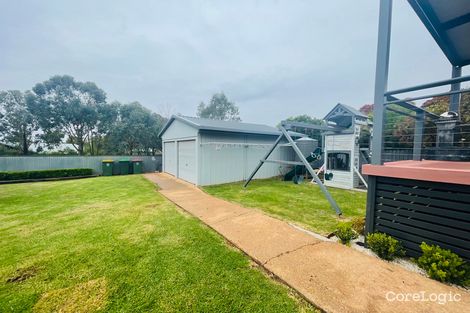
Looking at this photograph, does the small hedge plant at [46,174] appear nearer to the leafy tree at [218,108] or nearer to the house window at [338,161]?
the house window at [338,161]

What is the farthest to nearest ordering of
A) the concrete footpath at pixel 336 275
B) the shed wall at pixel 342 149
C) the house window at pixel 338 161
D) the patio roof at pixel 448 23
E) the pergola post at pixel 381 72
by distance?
the house window at pixel 338 161
the shed wall at pixel 342 149
the patio roof at pixel 448 23
the pergola post at pixel 381 72
the concrete footpath at pixel 336 275

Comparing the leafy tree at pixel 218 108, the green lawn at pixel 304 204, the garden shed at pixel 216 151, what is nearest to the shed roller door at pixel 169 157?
the garden shed at pixel 216 151

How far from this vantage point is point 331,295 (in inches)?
80.4

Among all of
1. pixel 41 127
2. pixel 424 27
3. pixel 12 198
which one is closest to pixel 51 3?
pixel 12 198

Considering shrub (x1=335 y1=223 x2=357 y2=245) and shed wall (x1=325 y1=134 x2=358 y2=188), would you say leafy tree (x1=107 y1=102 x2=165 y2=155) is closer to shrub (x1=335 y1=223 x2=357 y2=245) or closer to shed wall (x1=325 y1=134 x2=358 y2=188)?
shed wall (x1=325 y1=134 x2=358 y2=188)

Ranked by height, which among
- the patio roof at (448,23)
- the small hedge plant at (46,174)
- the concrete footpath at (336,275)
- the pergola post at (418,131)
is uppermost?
the patio roof at (448,23)

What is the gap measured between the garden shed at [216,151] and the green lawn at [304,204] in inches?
61.0

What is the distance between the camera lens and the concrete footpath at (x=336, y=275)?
76.0 inches

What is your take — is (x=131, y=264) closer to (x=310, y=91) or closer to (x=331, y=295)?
(x=331, y=295)

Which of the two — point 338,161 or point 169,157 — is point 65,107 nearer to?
point 169,157

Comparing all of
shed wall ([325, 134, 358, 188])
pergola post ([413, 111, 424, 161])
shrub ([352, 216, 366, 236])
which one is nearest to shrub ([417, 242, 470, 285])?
shrub ([352, 216, 366, 236])

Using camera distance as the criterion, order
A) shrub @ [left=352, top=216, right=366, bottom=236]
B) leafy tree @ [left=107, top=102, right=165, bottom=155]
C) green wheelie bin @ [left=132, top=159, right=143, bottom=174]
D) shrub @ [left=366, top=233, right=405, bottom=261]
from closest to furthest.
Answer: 1. shrub @ [left=366, top=233, right=405, bottom=261]
2. shrub @ [left=352, top=216, right=366, bottom=236]
3. green wheelie bin @ [left=132, top=159, right=143, bottom=174]
4. leafy tree @ [left=107, top=102, right=165, bottom=155]

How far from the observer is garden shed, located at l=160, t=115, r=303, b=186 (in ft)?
28.3

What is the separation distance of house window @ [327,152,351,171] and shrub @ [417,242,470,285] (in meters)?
6.61
